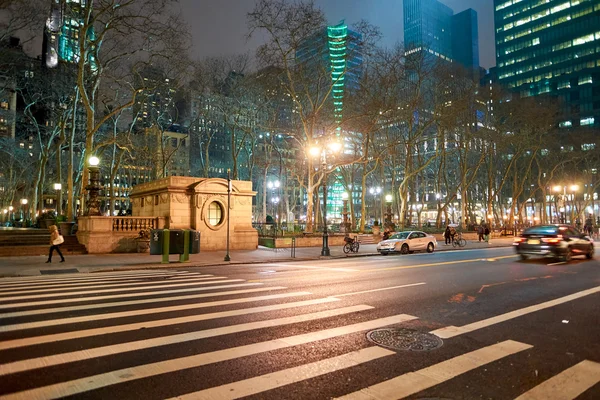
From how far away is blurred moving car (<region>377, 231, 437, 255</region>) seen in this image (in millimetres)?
23734

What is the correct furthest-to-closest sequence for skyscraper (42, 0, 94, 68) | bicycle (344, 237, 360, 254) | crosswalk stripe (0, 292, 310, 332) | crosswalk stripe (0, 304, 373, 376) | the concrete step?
1. skyscraper (42, 0, 94, 68)
2. bicycle (344, 237, 360, 254)
3. the concrete step
4. crosswalk stripe (0, 292, 310, 332)
5. crosswalk stripe (0, 304, 373, 376)

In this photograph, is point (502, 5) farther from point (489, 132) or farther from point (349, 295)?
point (349, 295)

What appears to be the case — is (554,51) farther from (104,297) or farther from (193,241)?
(104,297)

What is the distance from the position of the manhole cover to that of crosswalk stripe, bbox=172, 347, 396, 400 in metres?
0.31

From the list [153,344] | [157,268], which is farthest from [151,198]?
[153,344]

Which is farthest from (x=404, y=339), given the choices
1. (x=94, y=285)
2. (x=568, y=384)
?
(x=94, y=285)

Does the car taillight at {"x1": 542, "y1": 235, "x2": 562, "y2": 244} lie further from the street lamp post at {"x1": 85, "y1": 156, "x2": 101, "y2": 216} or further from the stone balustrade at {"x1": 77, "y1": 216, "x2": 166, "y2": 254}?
the street lamp post at {"x1": 85, "y1": 156, "x2": 101, "y2": 216}

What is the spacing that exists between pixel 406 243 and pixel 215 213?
12.4m

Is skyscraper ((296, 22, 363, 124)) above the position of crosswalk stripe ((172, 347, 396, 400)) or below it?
above

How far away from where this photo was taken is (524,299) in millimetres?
8594

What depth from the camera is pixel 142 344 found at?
17.4ft

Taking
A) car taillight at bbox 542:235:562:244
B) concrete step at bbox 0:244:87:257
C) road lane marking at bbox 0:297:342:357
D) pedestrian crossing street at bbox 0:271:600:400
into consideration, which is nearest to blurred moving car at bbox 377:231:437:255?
car taillight at bbox 542:235:562:244

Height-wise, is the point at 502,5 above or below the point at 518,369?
above

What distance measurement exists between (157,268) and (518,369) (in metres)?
14.1
